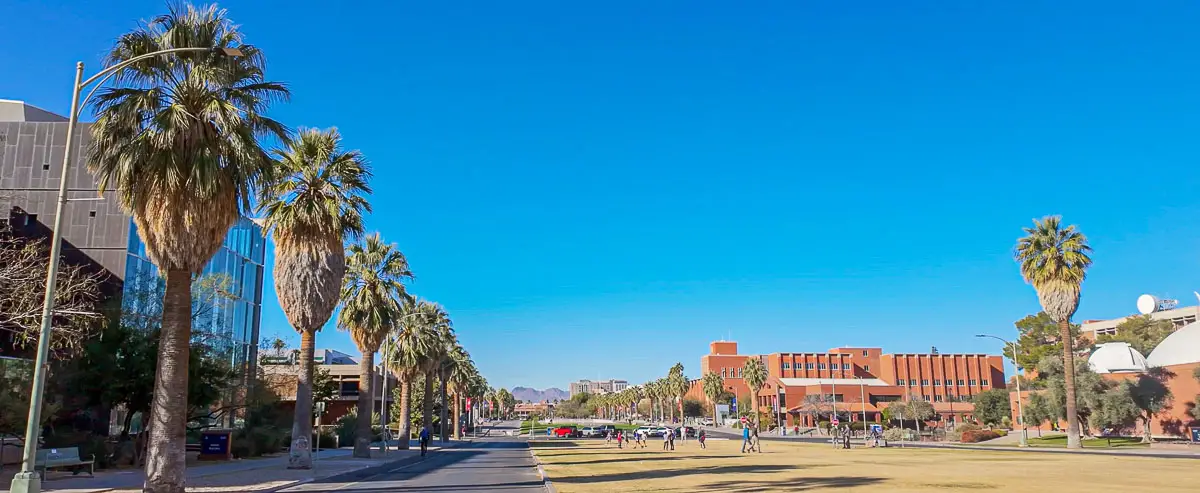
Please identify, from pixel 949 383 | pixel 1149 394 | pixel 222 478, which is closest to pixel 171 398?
pixel 222 478

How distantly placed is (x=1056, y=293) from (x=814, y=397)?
2882 inches

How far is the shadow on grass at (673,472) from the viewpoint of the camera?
2744cm

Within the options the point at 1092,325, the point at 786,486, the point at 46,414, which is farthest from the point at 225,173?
the point at 1092,325

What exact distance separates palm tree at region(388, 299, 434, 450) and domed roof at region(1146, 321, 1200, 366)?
199 ft

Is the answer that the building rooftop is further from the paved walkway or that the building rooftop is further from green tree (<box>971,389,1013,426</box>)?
green tree (<box>971,389,1013,426</box>)

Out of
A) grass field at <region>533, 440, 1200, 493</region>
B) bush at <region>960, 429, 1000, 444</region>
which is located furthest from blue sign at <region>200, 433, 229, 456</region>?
bush at <region>960, 429, 1000, 444</region>

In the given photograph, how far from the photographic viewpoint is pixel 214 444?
3791cm

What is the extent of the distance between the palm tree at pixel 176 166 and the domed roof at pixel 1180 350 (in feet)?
243

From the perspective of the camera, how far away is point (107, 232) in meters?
42.8

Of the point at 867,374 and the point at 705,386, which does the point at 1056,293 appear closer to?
the point at 705,386

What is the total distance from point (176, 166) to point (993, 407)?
103239 millimetres

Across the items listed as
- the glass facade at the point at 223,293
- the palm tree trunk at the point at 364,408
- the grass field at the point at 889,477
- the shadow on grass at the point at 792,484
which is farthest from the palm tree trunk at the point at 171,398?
the palm tree trunk at the point at 364,408

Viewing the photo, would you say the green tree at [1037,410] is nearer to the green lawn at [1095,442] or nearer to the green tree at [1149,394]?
the green tree at [1149,394]

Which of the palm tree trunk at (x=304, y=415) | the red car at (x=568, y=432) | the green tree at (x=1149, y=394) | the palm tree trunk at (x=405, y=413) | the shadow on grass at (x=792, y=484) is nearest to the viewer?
the shadow on grass at (x=792, y=484)
